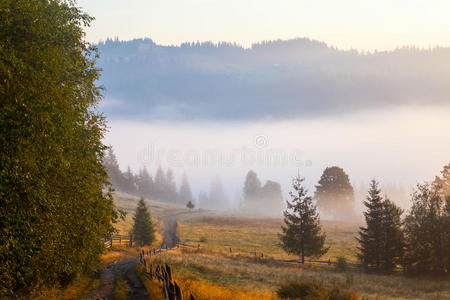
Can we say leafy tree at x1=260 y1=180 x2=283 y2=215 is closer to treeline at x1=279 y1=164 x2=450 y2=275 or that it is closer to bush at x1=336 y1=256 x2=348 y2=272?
treeline at x1=279 y1=164 x2=450 y2=275

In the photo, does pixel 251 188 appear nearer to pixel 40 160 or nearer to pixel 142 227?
pixel 142 227

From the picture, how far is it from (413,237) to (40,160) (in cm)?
3230

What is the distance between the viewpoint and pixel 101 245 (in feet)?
49.8

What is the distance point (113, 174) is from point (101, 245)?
11715 centimetres

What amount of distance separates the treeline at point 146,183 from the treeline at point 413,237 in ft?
348

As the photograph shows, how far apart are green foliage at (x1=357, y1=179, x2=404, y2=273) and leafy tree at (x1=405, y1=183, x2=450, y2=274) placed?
92cm

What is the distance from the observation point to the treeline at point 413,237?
27.4 m

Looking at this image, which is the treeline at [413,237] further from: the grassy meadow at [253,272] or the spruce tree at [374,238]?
the grassy meadow at [253,272]

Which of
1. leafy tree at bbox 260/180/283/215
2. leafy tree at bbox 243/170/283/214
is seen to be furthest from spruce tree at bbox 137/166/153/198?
leafy tree at bbox 260/180/283/215

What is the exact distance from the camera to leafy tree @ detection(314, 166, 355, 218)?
78125 mm

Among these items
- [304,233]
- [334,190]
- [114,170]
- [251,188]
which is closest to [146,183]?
[114,170]

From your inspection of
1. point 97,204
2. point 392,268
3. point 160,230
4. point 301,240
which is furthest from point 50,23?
point 160,230

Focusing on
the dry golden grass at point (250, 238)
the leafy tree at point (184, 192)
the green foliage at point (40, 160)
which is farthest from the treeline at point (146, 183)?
the green foliage at point (40, 160)

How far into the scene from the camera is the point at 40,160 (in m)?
Result: 10.1
